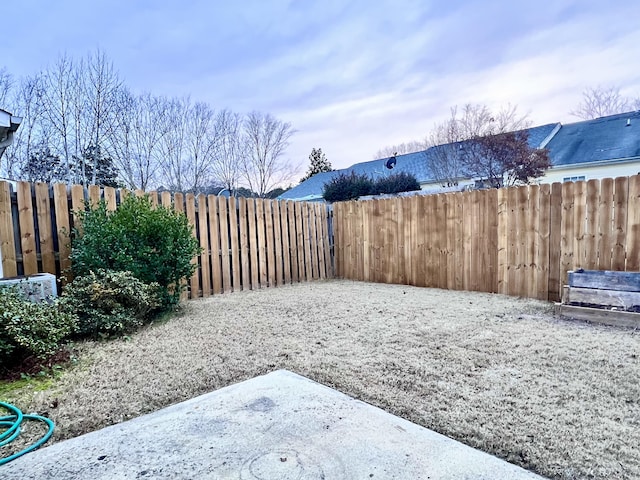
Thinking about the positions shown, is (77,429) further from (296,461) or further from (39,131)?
(39,131)

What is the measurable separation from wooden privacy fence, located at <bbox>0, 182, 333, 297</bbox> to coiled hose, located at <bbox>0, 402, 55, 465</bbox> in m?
2.74

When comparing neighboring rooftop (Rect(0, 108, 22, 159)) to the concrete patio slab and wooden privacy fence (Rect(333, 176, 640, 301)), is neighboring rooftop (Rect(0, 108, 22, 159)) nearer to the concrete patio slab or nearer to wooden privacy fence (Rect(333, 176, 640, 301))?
the concrete patio slab

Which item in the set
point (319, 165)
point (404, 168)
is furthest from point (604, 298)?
point (319, 165)

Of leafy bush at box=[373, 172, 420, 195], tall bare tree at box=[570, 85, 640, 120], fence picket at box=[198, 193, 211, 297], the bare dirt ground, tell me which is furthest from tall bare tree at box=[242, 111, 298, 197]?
→ tall bare tree at box=[570, 85, 640, 120]

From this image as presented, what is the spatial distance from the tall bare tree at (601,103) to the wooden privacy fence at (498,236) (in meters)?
16.2

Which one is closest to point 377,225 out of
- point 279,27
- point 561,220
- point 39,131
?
point 561,220

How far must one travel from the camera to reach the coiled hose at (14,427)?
1.80 meters

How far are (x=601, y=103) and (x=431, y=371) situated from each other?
2147 cm

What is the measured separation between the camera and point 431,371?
8.79 feet

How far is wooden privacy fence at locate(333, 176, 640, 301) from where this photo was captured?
470 centimetres

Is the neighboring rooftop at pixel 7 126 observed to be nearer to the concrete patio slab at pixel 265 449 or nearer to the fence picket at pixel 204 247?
the fence picket at pixel 204 247

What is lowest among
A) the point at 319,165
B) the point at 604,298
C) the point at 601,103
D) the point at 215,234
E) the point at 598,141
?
the point at 604,298

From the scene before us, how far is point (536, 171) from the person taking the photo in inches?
488

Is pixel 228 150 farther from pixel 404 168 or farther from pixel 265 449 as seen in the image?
pixel 265 449
